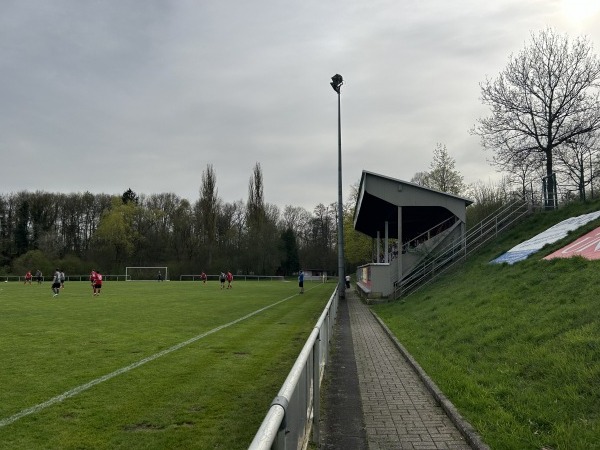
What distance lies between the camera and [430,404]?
6.62 m

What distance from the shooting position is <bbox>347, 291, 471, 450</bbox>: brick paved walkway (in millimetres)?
5263

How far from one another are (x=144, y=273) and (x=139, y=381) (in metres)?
66.9

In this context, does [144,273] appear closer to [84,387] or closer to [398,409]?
[84,387]

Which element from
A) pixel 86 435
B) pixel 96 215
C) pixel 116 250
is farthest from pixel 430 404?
pixel 96 215

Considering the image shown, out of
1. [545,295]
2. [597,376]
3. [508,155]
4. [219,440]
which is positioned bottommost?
[219,440]

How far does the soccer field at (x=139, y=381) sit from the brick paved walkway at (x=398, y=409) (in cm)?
140

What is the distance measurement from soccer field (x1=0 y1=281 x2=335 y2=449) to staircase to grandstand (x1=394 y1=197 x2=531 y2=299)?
9134mm

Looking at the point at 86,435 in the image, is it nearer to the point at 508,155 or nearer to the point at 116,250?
the point at 508,155

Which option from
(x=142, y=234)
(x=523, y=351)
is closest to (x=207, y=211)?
(x=142, y=234)

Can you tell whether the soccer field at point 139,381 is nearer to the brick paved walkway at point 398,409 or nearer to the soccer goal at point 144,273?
the brick paved walkway at point 398,409

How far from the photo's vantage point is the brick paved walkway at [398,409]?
526cm

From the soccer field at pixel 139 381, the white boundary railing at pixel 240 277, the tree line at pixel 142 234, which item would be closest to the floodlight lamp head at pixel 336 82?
the soccer field at pixel 139 381

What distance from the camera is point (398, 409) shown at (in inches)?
254

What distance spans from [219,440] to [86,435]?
1.45 m
